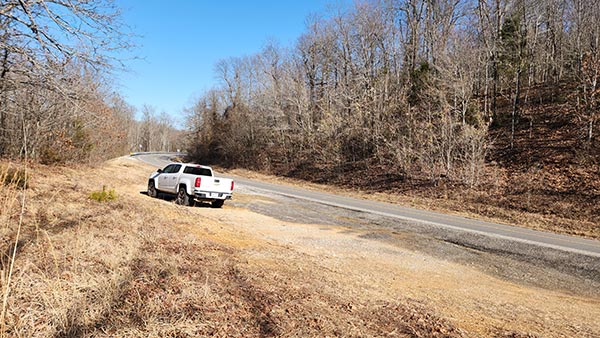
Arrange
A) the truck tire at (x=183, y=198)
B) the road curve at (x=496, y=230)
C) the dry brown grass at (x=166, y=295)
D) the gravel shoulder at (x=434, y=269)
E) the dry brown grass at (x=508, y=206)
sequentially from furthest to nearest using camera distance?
the dry brown grass at (x=508, y=206) → the truck tire at (x=183, y=198) → the road curve at (x=496, y=230) → the gravel shoulder at (x=434, y=269) → the dry brown grass at (x=166, y=295)

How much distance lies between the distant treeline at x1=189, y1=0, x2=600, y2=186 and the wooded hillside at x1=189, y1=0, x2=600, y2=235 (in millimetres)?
132

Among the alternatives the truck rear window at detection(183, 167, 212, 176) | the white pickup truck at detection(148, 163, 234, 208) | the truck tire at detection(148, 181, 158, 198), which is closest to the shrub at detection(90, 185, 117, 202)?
the white pickup truck at detection(148, 163, 234, 208)

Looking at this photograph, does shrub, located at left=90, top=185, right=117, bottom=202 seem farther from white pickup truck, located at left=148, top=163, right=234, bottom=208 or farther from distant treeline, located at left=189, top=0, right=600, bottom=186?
distant treeline, located at left=189, top=0, right=600, bottom=186

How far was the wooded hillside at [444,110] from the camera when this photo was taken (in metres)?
20.9

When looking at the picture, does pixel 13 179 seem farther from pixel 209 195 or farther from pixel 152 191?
pixel 152 191

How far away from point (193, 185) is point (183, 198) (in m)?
0.78

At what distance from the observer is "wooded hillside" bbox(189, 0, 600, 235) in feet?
68.5

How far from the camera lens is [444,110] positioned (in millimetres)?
23672

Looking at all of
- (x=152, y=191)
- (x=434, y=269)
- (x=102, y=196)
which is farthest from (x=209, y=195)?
(x=434, y=269)

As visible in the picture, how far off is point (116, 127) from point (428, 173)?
72.5 feet

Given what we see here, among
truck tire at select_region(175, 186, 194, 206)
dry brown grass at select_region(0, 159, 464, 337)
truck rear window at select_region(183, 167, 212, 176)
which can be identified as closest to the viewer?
dry brown grass at select_region(0, 159, 464, 337)

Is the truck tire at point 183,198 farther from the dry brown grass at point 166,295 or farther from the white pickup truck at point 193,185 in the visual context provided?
the dry brown grass at point 166,295

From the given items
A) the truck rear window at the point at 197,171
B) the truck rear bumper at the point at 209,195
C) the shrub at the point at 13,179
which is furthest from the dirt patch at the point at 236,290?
the truck rear window at the point at 197,171

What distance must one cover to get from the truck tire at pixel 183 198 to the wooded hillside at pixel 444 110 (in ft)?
46.0
